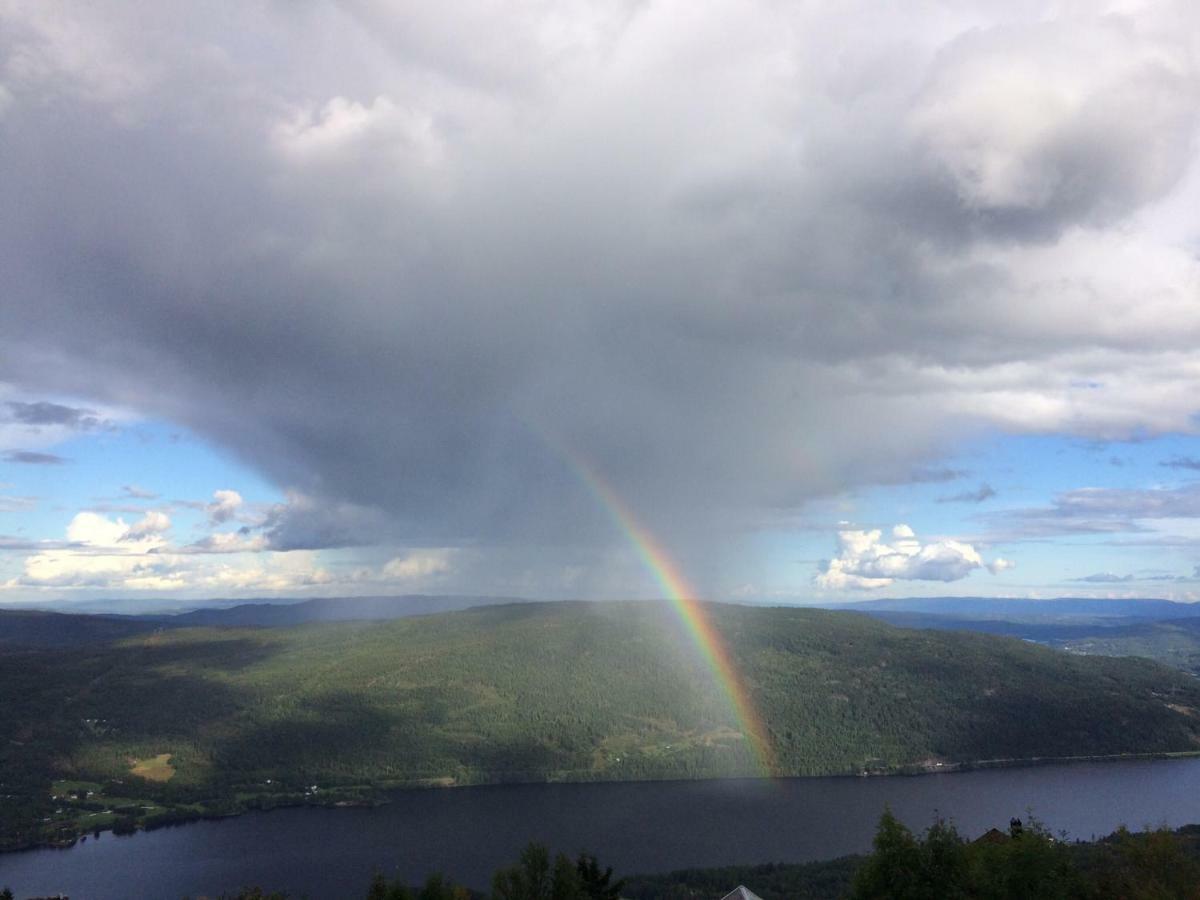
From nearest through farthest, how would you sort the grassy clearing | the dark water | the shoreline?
the dark water → the shoreline → the grassy clearing

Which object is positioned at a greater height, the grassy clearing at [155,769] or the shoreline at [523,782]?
the grassy clearing at [155,769]

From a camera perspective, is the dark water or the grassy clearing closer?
the dark water

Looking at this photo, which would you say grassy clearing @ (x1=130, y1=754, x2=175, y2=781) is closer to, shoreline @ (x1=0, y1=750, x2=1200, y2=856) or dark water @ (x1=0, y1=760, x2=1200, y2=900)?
shoreline @ (x1=0, y1=750, x2=1200, y2=856)

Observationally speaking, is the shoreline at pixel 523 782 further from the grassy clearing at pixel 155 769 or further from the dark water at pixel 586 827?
the grassy clearing at pixel 155 769

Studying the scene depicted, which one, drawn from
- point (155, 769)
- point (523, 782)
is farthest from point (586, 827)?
point (155, 769)

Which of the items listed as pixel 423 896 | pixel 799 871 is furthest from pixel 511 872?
pixel 799 871

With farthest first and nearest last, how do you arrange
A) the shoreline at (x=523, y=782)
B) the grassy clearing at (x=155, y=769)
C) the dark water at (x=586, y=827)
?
the grassy clearing at (x=155, y=769)
the shoreline at (x=523, y=782)
the dark water at (x=586, y=827)

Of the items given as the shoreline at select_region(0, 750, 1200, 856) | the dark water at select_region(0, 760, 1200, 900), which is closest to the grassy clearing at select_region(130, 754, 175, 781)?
the shoreline at select_region(0, 750, 1200, 856)

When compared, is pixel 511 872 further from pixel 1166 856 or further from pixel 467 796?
pixel 467 796

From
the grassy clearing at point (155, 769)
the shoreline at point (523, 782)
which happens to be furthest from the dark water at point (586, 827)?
the grassy clearing at point (155, 769)

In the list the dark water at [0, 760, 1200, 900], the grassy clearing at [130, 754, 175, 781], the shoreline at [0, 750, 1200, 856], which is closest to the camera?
the dark water at [0, 760, 1200, 900]
